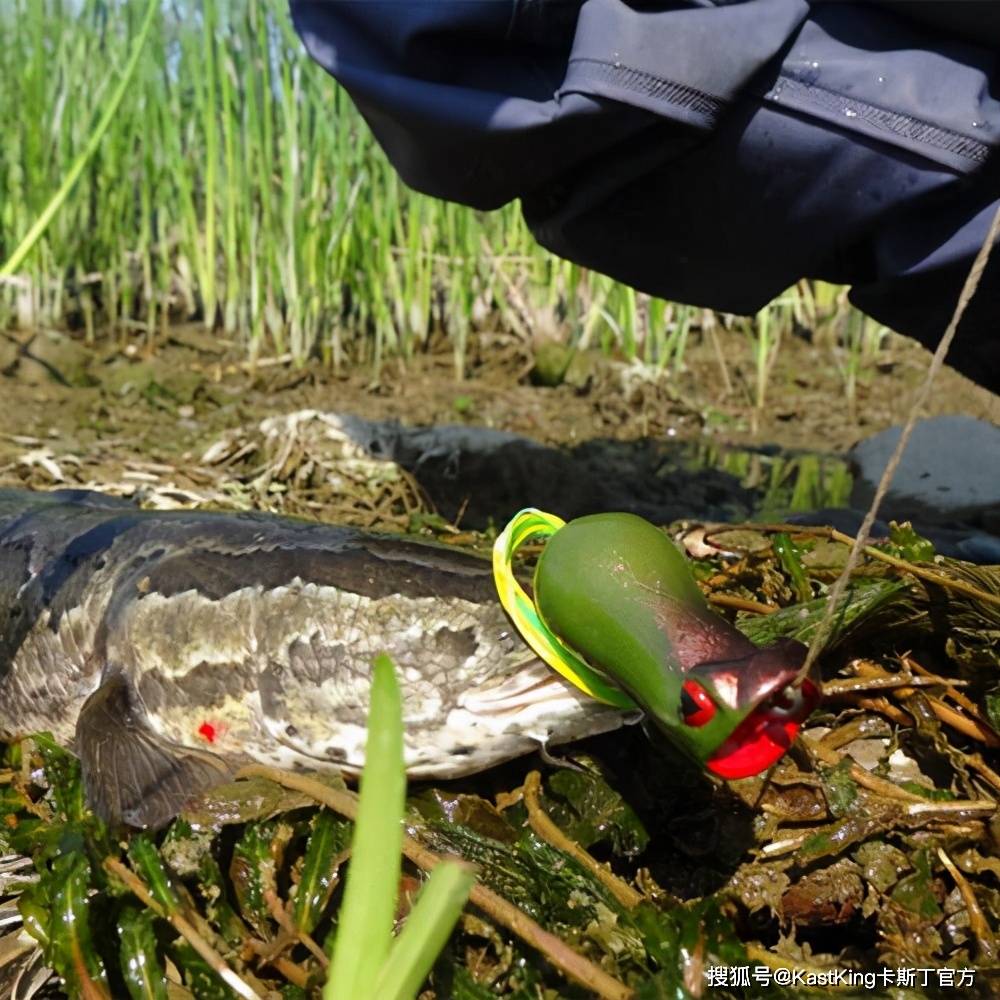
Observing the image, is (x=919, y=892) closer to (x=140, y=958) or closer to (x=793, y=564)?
(x=793, y=564)

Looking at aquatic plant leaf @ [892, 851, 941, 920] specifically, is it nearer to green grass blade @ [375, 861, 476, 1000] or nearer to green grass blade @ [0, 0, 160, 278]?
green grass blade @ [375, 861, 476, 1000]

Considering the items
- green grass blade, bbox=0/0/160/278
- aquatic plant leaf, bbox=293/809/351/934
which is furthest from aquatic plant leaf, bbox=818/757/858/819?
green grass blade, bbox=0/0/160/278

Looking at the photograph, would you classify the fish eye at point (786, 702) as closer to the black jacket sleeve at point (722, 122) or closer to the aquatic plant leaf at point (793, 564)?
the aquatic plant leaf at point (793, 564)

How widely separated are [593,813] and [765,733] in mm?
469

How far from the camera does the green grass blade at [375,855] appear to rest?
0.67 m

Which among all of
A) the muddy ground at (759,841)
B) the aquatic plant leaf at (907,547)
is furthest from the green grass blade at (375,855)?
the aquatic plant leaf at (907,547)

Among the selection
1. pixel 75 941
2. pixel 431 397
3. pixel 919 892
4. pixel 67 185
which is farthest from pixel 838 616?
pixel 431 397

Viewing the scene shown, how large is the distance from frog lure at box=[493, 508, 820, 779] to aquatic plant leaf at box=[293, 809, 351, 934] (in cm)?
34

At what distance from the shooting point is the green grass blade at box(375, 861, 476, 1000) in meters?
0.67

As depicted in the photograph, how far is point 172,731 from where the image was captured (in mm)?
1660

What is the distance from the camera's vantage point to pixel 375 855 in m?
0.68

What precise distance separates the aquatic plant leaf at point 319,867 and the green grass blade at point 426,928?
74 cm

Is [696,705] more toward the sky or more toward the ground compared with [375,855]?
more toward the ground

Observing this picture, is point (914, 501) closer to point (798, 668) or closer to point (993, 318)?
point (993, 318)
